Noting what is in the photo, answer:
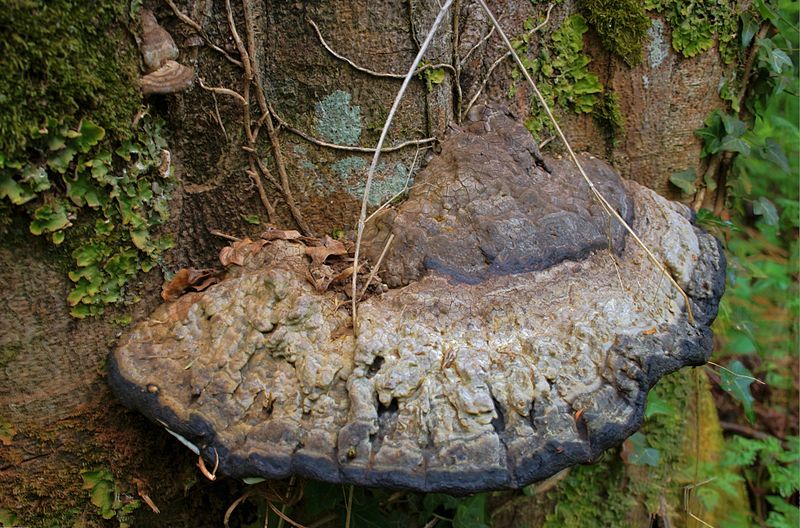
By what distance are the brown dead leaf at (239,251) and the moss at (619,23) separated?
167cm

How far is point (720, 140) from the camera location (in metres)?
2.92

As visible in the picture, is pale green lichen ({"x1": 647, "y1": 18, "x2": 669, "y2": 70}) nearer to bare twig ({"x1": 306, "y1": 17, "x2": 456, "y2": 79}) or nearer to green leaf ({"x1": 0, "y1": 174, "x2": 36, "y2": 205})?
bare twig ({"x1": 306, "y1": 17, "x2": 456, "y2": 79})

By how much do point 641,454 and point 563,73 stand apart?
1.94m

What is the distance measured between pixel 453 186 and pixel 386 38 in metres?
Result: 0.56

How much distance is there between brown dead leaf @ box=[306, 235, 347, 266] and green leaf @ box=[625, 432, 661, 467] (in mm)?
1970

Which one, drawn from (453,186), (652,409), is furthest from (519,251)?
(652,409)

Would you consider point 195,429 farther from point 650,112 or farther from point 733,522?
point 733,522

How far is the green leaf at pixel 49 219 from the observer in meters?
1.78

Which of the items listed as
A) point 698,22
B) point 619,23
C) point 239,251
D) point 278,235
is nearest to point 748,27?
point 698,22

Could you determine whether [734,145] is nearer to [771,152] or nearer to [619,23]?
[771,152]

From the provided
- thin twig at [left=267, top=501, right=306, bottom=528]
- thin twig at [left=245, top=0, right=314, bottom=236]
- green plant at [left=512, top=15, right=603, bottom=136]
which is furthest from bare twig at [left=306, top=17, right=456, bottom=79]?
thin twig at [left=267, top=501, right=306, bottom=528]

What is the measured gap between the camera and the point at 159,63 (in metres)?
1.94

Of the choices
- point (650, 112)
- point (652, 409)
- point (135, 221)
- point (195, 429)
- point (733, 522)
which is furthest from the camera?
point (733, 522)

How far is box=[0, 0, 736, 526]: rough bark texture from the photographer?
197 cm
